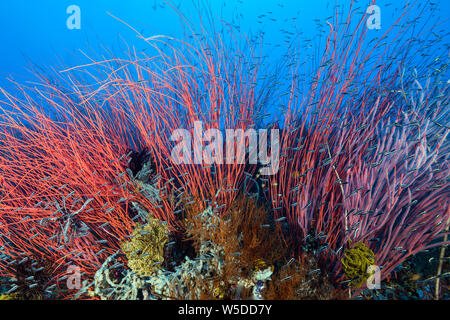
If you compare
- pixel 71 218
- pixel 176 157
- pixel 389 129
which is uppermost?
pixel 389 129

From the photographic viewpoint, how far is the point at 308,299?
1789mm

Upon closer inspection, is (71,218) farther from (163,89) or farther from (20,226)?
(163,89)

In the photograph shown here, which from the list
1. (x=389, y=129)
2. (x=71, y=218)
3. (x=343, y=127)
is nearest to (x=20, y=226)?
(x=71, y=218)

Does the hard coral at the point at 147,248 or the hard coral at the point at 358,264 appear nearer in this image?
the hard coral at the point at 358,264

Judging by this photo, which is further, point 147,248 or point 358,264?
point 147,248

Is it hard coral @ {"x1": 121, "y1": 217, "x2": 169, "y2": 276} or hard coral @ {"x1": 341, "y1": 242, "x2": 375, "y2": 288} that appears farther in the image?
hard coral @ {"x1": 121, "y1": 217, "x2": 169, "y2": 276}

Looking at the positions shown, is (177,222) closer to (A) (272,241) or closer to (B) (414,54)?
(A) (272,241)

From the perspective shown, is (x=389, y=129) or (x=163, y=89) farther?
(x=163, y=89)

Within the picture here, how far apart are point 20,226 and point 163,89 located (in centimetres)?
209

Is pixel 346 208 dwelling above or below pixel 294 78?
below
